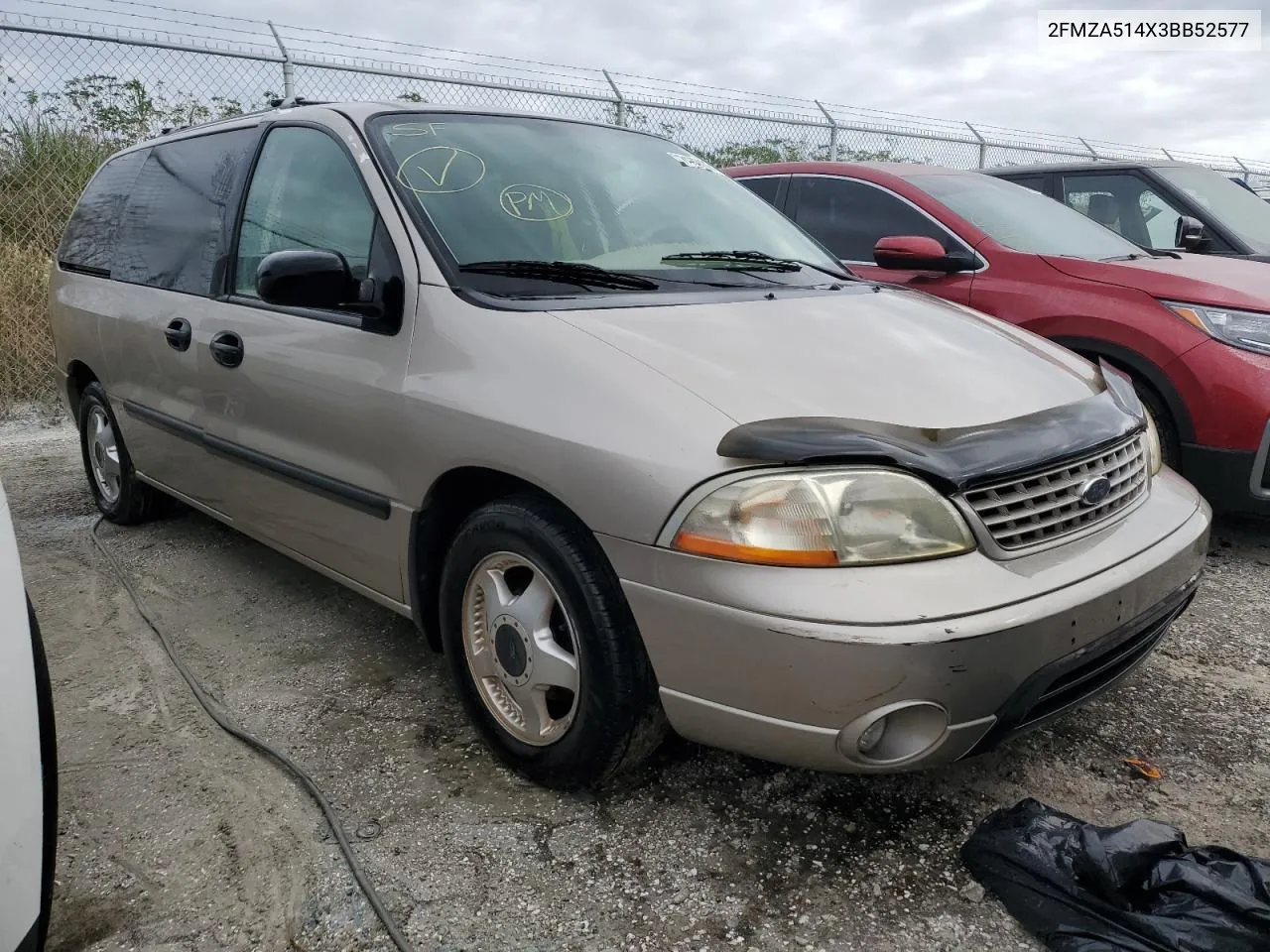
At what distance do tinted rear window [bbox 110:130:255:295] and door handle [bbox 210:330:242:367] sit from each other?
11.0 inches

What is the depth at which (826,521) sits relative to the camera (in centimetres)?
184

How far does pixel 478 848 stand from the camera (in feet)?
7.13

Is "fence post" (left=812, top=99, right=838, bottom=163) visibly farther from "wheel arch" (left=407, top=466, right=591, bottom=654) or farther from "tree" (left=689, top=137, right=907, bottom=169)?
"wheel arch" (left=407, top=466, right=591, bottom=654)

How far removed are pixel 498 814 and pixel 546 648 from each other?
42 cm

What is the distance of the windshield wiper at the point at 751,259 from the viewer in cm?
285

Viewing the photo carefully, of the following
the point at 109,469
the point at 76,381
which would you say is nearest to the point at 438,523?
the point at 109,469

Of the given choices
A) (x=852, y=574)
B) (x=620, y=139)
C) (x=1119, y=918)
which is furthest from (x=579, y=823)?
(x=620, y=139)

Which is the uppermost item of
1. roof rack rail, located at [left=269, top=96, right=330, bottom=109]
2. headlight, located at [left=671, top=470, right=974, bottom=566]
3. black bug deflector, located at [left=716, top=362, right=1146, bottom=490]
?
roof rack rail, located at [left=269, top=96, right=330, bottom=109]

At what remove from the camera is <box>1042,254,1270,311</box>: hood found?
156 inches

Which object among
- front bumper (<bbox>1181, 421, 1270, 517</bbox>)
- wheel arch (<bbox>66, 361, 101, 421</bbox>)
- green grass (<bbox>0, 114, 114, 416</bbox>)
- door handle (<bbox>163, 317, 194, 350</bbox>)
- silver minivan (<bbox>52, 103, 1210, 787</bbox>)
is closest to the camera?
silver minivan (<bbox>52, 103, 1210, 787</bbox>)

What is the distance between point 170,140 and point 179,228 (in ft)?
1.88

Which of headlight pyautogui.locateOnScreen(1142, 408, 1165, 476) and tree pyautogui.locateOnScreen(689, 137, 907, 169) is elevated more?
tree pyautogui.locateOnScreen(689, 137, 907, 169)

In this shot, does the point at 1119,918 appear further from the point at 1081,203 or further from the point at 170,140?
the point at 1081,203

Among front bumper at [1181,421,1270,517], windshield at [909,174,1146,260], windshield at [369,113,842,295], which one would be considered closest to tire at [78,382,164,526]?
windshield at [369,113,842,295]
